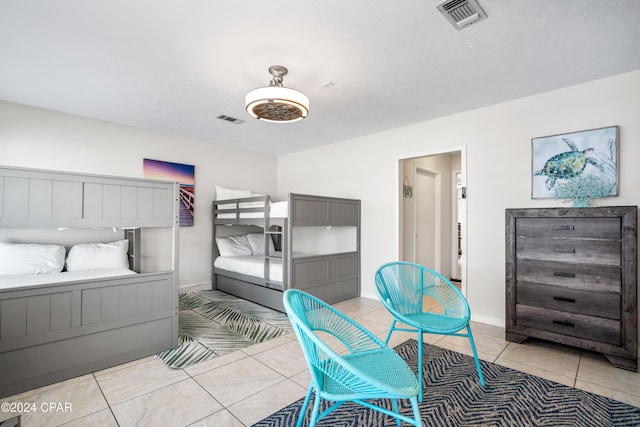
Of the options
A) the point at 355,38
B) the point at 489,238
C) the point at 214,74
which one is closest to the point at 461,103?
the point at 489,238

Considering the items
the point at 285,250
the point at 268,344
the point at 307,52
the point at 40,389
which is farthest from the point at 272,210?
the point at 40,389

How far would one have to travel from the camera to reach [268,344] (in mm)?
2934

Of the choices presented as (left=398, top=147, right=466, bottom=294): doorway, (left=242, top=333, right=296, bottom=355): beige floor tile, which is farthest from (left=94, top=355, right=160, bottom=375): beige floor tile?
(left=398, top=147, right=466, bottom=294): doorway

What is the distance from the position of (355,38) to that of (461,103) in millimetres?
1752

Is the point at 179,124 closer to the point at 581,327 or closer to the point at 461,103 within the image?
the point at 461,103

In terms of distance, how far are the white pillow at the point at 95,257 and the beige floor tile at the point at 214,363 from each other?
1.76 meters

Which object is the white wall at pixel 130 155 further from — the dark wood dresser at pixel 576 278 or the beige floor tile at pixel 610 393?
the beige floor tile at pixel 610 393

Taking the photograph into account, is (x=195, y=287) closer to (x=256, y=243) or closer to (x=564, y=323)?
(x=256, y=243)

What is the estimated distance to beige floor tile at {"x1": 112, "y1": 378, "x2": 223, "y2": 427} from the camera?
1.81 m

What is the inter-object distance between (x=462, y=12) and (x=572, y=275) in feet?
7.34

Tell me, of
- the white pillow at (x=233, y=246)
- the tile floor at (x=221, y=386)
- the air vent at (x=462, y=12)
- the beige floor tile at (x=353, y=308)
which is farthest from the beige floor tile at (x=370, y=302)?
the air vent at (x=462, y=12)

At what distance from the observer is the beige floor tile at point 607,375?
215 centimetres

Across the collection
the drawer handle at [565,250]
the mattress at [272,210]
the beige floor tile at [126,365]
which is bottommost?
the beige floor tile at [126,365]

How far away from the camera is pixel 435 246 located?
5574 mm
